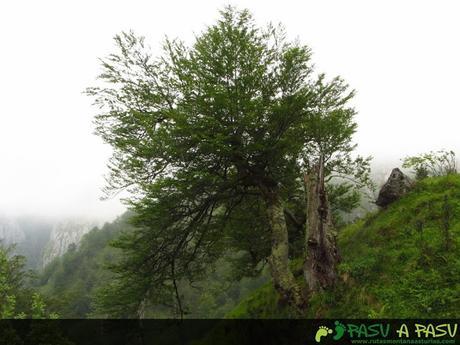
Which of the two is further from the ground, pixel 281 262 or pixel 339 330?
pixel 281 262

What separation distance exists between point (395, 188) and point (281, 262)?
19.9ft

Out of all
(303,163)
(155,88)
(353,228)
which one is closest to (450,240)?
(353,228)

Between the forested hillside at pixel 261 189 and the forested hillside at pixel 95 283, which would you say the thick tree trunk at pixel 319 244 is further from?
the forested hillside at pixel 95 283

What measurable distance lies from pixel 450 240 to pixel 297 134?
6.89 metres

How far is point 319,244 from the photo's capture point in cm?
1229

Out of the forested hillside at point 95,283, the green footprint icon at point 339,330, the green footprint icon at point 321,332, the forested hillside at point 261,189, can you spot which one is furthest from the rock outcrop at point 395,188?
the forested hillside at point 95,283

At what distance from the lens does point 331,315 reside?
10.6 m

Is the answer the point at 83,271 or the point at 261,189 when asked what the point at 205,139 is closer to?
the point at 261,189

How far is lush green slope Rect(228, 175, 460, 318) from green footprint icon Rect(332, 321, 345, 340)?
385 mm

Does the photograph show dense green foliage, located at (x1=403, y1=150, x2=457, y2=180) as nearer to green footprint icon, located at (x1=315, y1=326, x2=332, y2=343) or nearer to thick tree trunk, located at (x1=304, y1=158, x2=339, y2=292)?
thick tree trunk, located at (x1=304, y1=158, x2=339, y2=292)

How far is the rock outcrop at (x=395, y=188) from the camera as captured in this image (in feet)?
48.8

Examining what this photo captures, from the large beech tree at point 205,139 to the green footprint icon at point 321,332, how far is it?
2.16 metres

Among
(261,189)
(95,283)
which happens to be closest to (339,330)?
(261,189)

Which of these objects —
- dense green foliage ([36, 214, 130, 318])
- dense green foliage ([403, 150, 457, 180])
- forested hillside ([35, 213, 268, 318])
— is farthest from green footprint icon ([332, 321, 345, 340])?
dense green foliage ([36, 214, 130, 318])
